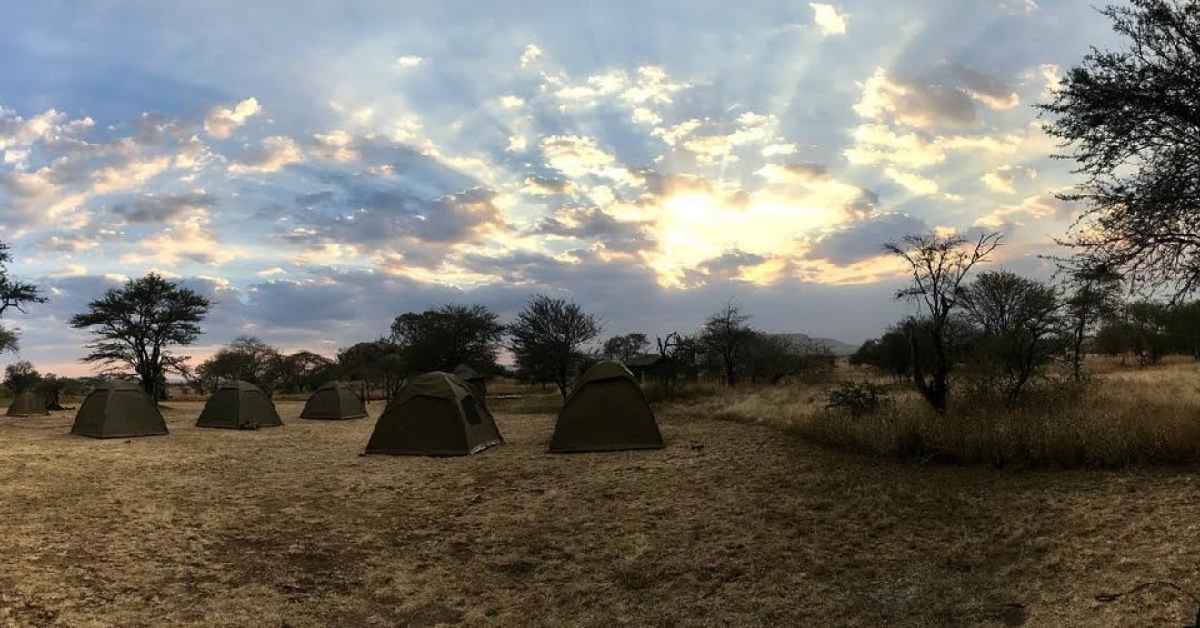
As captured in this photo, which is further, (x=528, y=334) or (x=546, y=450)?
(x=528, y=334)

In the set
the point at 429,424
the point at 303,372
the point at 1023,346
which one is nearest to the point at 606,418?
the point at 429,424

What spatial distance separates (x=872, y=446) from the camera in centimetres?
1187

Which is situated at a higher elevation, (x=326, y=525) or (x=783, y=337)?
(x=783, y=337)

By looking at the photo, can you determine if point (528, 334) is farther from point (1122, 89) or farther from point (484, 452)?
point (1122, 89)

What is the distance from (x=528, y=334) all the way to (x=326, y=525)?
3177cm

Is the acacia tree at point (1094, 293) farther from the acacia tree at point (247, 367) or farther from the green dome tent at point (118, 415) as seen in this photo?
the acacia tree at point (247, 367)

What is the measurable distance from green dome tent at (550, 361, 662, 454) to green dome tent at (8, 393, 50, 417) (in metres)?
31.9

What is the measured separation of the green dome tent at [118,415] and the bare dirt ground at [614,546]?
9143 mm

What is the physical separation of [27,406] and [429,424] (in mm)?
29615

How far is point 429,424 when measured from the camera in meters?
15.8

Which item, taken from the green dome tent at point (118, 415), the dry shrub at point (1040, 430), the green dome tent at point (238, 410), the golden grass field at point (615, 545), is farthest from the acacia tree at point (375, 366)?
the dry shrub at point (1040, 430)

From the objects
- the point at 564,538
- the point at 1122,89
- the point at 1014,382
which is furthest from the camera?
the point at 1014,382

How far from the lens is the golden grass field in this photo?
20.0 feet

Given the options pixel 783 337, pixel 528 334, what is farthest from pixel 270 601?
pixel 783 337
